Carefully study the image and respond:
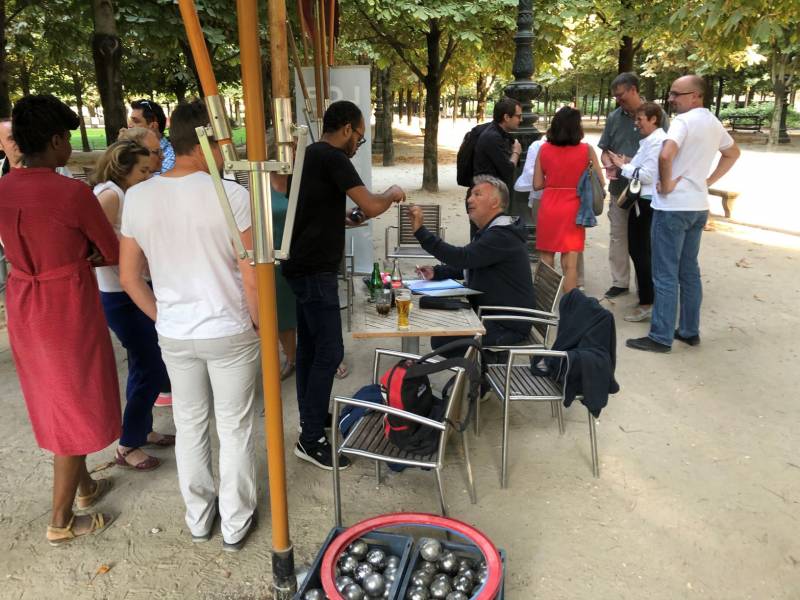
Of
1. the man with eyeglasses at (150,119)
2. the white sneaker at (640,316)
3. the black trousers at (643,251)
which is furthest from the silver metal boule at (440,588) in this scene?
the black trousers at (643,251)

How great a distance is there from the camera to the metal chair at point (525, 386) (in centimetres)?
330

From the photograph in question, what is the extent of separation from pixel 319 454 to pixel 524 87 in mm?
5668

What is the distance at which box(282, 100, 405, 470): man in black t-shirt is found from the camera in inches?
128

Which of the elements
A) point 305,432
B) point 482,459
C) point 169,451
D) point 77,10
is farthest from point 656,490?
point 77,10

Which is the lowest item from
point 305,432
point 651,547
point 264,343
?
point 651,547

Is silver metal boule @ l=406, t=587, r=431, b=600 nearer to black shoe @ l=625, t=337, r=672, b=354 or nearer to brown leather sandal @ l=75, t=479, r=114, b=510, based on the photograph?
brown leather sandal @ l=75, t=479, r=114, b=510

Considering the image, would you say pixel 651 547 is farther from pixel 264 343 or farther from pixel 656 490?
A: pixel 264 343

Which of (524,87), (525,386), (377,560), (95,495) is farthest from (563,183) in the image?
(95,495)

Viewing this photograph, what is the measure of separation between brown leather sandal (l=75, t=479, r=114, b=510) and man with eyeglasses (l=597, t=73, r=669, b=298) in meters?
4.98

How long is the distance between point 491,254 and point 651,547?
1.83 metres

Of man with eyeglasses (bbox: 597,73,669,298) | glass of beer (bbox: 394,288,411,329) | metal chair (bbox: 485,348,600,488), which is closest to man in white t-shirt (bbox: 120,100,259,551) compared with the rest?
glass of beer (bbox: 394,288,411,329)

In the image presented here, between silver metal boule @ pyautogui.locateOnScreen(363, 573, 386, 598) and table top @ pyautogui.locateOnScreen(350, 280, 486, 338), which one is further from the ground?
table top @ pyautogui.locateOnScreen(350, 280, 486, 338)

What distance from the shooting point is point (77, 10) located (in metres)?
8.32

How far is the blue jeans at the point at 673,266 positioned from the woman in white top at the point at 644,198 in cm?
70
